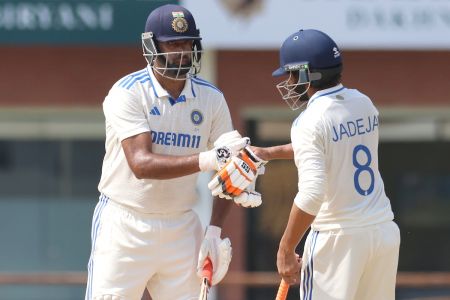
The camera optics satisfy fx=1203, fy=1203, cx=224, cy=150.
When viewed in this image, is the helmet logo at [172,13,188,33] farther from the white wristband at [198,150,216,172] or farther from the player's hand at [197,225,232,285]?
the player's hand at [197,225,232,285]

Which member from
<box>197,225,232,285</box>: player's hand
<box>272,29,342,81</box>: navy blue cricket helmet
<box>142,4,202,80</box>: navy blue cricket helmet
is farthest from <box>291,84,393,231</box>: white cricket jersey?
<box>142,4,202,80</box>: navy blue cricket helmet

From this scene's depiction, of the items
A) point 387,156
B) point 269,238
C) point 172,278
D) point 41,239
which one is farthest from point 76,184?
point 172,278

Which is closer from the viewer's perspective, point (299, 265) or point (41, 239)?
point (299, 265)

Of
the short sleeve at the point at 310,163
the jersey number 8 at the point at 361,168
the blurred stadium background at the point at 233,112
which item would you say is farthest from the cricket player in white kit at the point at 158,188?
the blurred stadium background at the point at 233,112

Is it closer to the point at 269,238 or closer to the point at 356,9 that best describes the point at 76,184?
the point at 269,238

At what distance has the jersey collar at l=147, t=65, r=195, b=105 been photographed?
5.75 metres

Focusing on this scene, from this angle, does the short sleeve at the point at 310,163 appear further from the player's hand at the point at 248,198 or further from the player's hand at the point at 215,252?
the player's hand at the point at 215,252

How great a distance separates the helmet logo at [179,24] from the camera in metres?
5.69

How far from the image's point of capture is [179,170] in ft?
17.8

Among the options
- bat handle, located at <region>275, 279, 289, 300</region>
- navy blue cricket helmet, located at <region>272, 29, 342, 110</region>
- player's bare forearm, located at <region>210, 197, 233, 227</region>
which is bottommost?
bat handle, located at <region>275, 279, 289, 300</region>

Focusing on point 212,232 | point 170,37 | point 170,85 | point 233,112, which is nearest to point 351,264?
point 212,232

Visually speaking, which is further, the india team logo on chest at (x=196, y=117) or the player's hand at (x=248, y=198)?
the india team logo on chest at (x=196, y=117)

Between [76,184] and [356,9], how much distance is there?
3312mm

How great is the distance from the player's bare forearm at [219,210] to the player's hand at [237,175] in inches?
16.7
